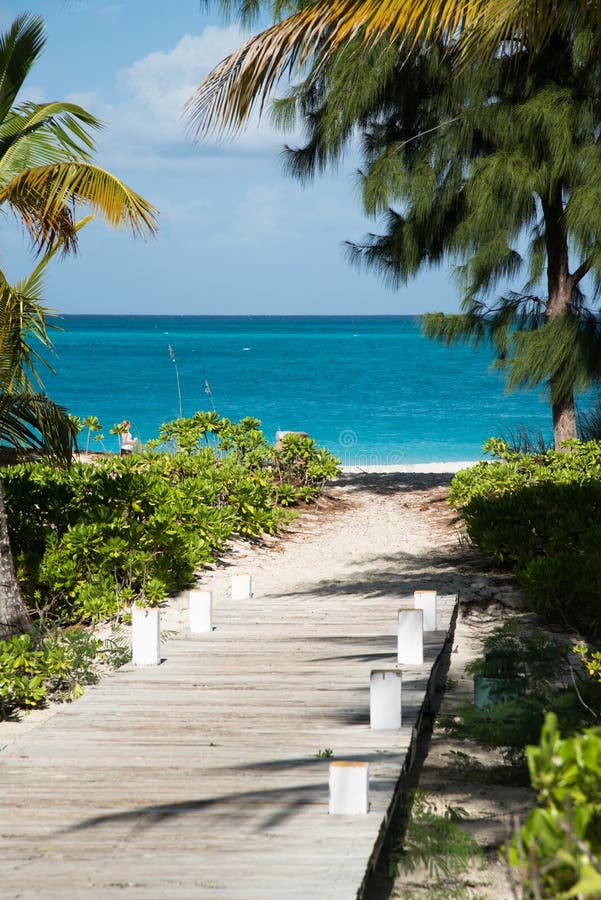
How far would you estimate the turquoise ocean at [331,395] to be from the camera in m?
31.1

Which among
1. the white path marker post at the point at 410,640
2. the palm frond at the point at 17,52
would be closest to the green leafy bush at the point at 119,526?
the white path marker post at the point at 410,640

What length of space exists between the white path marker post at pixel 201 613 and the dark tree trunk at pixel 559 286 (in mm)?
7278

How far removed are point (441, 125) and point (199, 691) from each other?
354 inches

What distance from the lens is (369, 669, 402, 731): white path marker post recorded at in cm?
415

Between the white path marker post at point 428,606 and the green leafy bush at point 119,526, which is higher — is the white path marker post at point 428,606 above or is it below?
below

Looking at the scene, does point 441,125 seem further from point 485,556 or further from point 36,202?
point 36,202

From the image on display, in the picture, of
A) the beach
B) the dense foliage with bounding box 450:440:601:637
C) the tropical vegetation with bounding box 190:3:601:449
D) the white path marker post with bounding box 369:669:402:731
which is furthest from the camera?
the tropical vegetation with bounding box 190:3:601:449

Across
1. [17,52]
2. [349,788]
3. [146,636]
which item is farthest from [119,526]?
[349,788]

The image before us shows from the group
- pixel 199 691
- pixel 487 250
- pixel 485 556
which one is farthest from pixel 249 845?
pixel 487 250

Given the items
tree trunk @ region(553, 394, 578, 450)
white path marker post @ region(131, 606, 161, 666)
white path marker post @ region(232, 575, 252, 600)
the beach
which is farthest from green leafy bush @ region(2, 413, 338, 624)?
tree trunk @ region(553, 394, 578, 450)

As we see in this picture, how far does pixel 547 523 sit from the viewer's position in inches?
321

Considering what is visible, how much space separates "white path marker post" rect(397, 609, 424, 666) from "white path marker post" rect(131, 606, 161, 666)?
4.27ft

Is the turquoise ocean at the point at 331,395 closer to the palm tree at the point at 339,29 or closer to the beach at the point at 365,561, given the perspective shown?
the beach at the point at 365,561

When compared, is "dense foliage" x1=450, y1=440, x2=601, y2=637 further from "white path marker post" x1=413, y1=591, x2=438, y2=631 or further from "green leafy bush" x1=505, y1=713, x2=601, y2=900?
"green leafy bush" x1=505, y1=713, x2=601, y2=900
